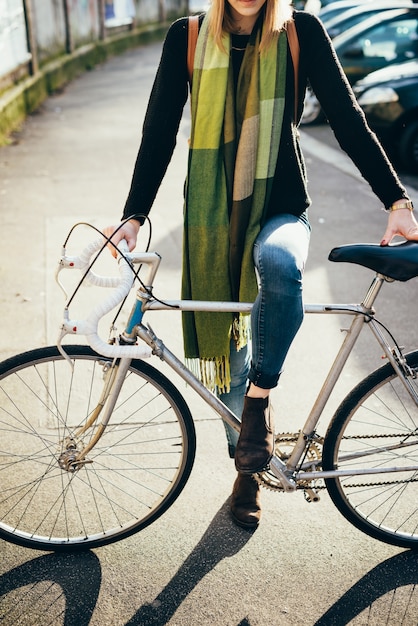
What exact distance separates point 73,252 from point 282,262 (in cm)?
344

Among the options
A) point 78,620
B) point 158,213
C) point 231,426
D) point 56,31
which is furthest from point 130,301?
point 56,31

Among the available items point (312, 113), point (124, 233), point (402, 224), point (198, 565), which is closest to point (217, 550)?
point (198, 565)

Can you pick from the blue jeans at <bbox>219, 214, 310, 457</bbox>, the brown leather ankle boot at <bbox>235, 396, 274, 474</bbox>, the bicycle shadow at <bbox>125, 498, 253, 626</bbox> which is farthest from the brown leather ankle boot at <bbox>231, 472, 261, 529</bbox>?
the blue jeans at <bbox>219, 214, 310, 457</bbox>

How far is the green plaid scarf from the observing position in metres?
2.22

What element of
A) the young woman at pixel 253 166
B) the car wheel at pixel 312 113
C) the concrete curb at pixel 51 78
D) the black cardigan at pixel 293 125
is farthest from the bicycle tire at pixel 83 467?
the car wheel at pixel 312 113

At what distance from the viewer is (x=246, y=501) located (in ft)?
9.07

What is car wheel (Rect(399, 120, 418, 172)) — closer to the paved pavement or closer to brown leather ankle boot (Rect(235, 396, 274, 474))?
the paved pavement

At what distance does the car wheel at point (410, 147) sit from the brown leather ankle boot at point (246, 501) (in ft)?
20.1

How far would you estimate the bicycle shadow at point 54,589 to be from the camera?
2.33m

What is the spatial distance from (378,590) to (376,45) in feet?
32.2

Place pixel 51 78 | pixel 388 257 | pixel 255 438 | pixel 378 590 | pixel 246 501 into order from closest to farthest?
pixel 388 257
pixel 255 438
pixel 378 590
pixel 246 501
pixel 51 78

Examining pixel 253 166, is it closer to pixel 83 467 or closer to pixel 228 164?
pixel 228 164

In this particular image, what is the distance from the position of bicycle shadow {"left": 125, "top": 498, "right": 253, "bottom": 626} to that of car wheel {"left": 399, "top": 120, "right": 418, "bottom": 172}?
241 inches

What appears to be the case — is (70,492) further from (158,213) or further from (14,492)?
(158,213)
